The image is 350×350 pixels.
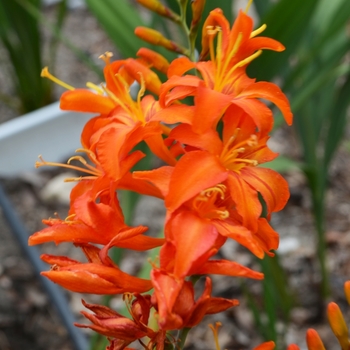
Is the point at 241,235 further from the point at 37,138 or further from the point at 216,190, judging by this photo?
the point at 37,138

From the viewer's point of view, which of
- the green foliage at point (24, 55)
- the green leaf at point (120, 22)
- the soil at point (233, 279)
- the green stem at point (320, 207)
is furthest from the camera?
the green foliage at point (24, 55)

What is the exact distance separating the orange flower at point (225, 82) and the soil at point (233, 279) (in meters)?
0.57

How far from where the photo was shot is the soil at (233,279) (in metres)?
1.13

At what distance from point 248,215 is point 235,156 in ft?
0.23

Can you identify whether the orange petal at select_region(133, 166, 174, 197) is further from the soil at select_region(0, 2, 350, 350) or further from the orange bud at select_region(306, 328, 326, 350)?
the soil at select_region(0, 2, 350, 350)

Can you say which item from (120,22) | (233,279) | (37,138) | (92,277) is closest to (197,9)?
(92,277)

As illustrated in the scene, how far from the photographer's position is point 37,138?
1.54m

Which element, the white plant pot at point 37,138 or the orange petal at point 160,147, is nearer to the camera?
the orange petal at point 160,147

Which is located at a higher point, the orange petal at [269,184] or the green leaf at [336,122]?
the orange petal at [269,184]

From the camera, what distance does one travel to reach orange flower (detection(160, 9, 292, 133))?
0.37 metres

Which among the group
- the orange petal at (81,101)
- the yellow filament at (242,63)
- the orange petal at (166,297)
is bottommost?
the orange petal at (166,297)

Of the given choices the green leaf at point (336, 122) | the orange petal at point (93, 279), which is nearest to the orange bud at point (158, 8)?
the orange petal at point (93, 279)

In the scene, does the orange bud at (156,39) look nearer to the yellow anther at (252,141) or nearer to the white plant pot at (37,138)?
the yellow anther at (252,141)

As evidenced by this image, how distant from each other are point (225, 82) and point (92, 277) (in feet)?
0.61
